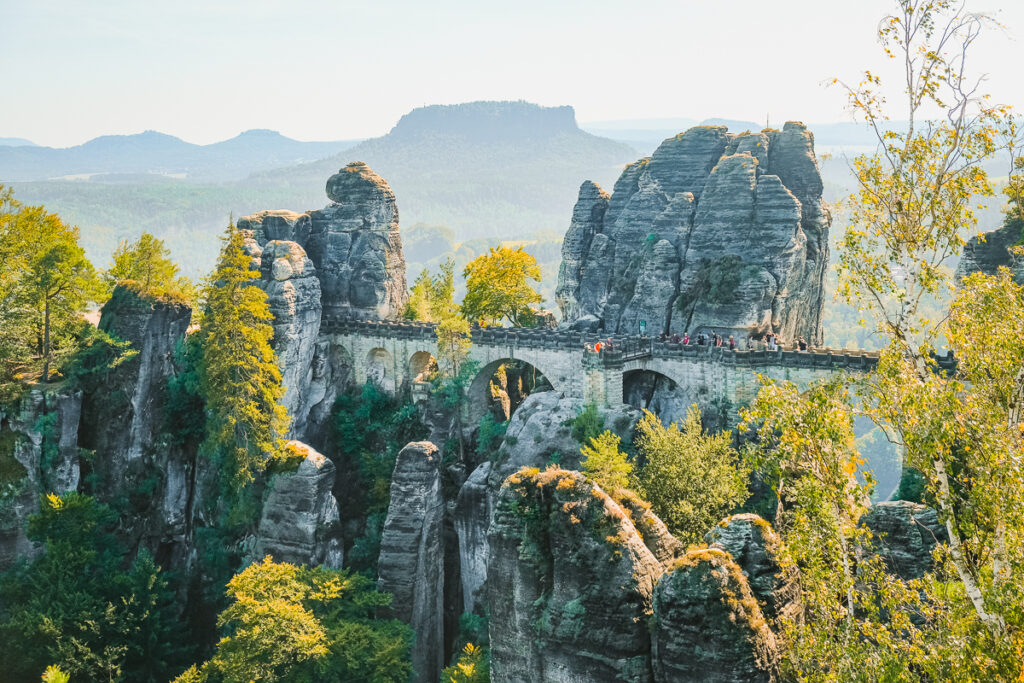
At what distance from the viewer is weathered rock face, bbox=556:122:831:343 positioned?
130 ft

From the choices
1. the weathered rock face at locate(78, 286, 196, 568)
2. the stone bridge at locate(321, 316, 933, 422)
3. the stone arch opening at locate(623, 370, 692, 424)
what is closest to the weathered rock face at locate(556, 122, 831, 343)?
the stone arch opening at locate(623, 370, 692, 424)

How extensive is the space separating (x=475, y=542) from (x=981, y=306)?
24.6 meters

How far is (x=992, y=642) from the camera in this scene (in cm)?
1241

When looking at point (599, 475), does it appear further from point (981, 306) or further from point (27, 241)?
point (27, 241)

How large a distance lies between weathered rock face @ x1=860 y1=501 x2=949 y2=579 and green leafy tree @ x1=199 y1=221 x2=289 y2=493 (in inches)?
1022

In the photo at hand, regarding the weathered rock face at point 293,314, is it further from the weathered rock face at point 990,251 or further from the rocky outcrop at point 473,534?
the weathered rock face at point 990,251

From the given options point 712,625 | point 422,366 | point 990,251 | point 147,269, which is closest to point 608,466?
point 712,625

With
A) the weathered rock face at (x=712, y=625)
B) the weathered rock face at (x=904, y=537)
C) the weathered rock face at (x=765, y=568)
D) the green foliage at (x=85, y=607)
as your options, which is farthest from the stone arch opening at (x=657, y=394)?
the weathered rock face at (x=712, y=625)

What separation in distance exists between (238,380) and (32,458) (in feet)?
31.6

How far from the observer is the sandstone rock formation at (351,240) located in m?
48.0

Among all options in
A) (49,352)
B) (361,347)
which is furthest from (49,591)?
(361,347)

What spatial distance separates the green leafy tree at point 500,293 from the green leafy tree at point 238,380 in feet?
42.2

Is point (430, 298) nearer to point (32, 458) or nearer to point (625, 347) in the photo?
point (625, 347)

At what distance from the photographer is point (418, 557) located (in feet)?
112
